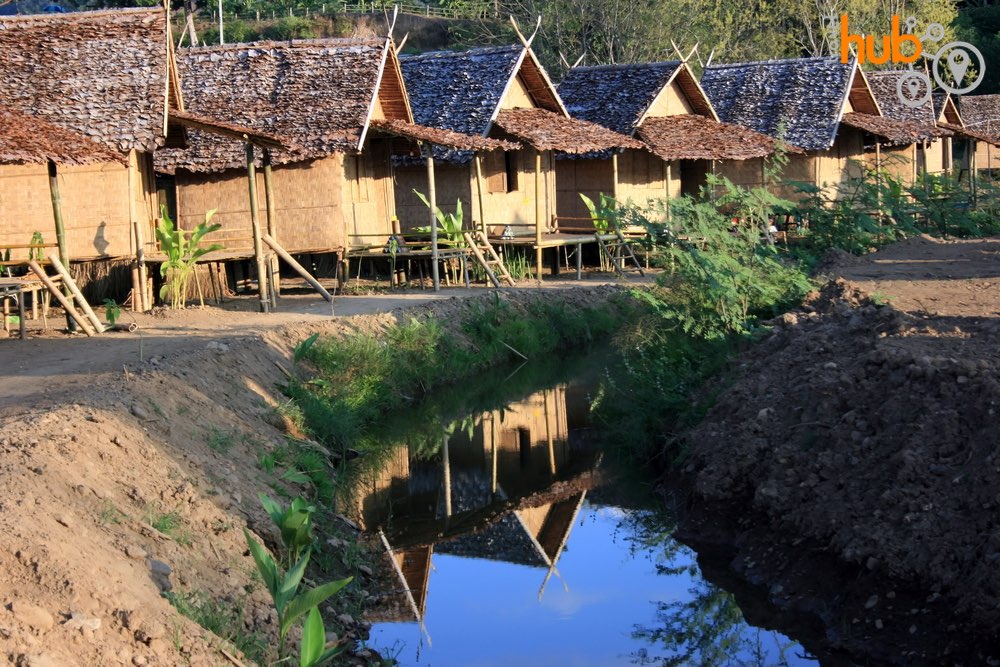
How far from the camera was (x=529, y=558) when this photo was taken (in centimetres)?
979

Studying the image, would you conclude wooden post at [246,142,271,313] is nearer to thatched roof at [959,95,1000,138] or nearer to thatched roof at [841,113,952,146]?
thatched roof at [841,113,952,146]

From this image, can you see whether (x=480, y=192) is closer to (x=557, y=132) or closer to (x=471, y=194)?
(x=471, y=194)

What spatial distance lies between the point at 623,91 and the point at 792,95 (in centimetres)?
525

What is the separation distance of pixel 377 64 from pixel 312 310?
16.3 ft

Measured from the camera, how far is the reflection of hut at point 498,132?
21000 mm

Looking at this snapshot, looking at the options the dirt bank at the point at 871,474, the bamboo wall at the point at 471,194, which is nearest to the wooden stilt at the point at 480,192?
the bamboo wall at the point at 471,194

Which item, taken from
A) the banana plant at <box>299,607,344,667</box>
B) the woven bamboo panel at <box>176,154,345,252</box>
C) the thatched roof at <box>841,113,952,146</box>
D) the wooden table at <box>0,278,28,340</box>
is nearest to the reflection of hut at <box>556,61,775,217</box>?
the thatched roof at <box>841,113,952,146</box>

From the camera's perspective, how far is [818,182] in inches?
1122

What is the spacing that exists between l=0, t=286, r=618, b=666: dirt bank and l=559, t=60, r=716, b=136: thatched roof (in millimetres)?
12725

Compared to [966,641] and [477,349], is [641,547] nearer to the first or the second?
[966,641]

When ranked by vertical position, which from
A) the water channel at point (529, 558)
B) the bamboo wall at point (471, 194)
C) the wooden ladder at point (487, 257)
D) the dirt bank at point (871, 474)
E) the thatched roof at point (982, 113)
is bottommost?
the water channel at point (529, 558)

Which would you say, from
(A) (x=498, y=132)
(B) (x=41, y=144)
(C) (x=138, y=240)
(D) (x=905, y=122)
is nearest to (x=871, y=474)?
(B) (x=41, y=144)

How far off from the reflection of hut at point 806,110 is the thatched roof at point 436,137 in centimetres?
962

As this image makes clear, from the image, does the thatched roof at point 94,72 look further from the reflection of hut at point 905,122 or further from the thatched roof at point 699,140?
the reflection of hut at point 905,122
